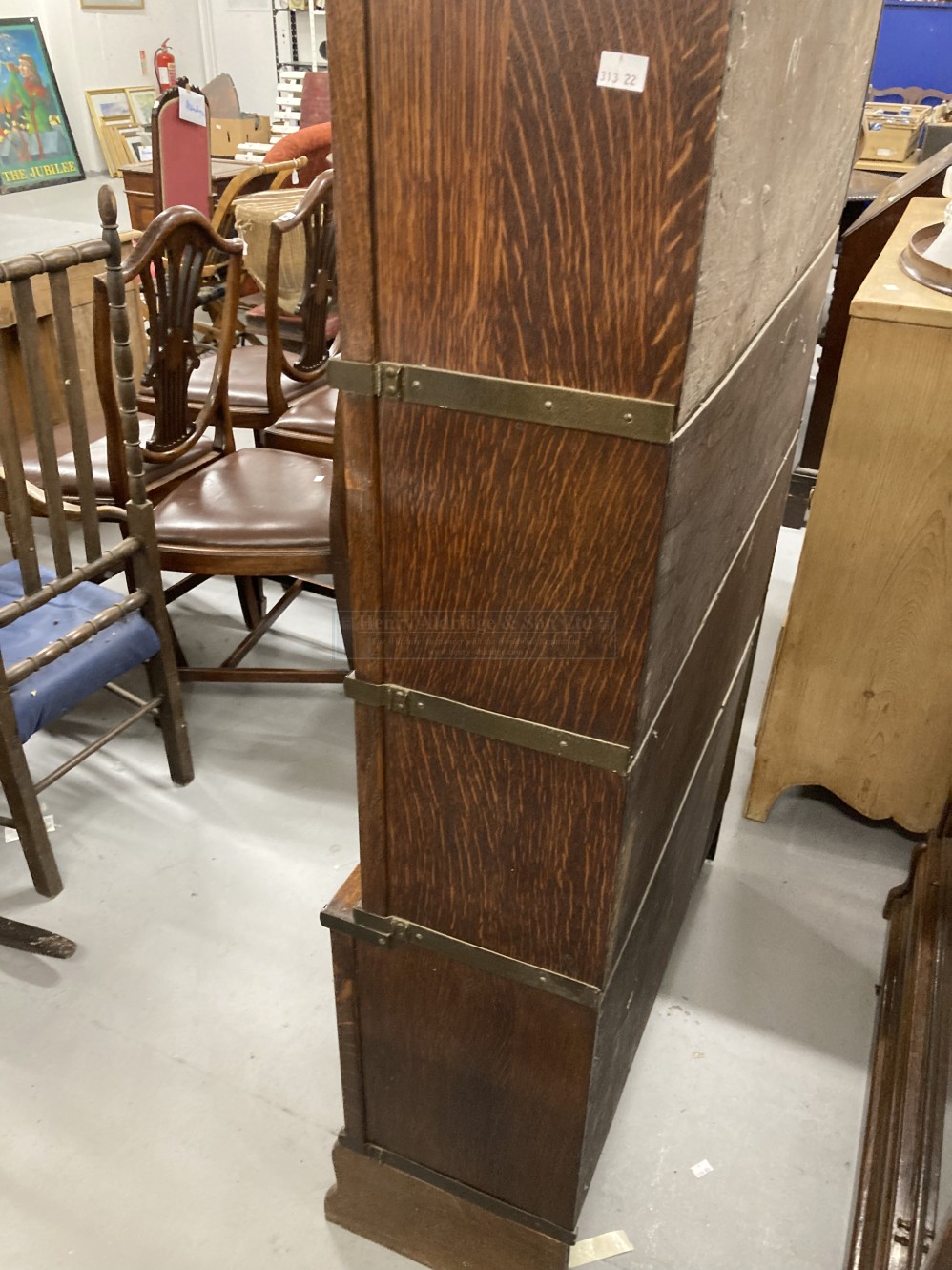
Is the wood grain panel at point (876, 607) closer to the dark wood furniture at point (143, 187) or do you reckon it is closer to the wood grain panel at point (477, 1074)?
the wood grain panel at point (477, 1074)

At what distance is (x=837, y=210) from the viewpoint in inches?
53.6

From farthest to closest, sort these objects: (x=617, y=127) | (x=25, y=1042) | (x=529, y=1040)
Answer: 1. (x=25, y=1042)
2. (x=529, y=1040)
3. (x=617, y=127)

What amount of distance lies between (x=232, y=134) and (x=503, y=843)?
6.05m

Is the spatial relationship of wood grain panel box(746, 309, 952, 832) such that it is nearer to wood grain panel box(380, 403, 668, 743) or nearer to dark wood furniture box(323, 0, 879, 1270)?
dark wood furniture box(323, 0, 879, 1270)

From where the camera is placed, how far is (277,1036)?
1.59m

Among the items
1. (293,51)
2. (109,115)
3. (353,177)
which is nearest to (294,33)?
(293,51)

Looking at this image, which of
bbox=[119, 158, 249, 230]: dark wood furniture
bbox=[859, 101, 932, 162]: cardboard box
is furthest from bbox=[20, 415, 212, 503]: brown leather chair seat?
bbox=[859, 101, 932, 162]: cardboard box

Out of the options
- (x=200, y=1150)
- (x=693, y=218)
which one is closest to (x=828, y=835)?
(x=200, y=1150)

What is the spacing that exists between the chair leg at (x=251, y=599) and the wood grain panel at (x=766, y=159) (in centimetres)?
174

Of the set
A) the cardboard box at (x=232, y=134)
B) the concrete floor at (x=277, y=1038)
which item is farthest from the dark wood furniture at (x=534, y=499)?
the cardboard box at (x=232, y=134)

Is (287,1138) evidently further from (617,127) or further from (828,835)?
(617,127)

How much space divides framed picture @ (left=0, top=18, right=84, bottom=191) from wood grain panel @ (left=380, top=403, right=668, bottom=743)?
622 cm

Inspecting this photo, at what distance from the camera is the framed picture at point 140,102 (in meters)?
6.49

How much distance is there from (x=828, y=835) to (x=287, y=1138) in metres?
1.22
